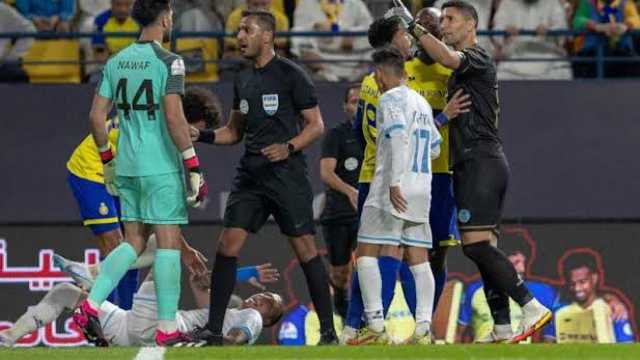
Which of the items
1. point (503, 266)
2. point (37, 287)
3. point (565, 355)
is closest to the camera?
point (565, 355)

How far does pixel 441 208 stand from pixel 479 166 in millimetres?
789

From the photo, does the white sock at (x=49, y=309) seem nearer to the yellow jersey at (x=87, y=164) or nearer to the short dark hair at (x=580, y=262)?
the yellow jersey at (x=87, y=164)

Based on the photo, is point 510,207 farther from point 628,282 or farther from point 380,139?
point 380,139

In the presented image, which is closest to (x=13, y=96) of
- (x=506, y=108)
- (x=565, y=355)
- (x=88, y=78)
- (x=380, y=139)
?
(x=88, y=78)

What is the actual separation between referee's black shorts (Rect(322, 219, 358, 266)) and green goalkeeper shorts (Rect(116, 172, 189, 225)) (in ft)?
13.9

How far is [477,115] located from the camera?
12.3 m

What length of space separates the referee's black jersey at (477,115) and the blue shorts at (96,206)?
11.4ft

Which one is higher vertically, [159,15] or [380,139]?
[159,15]

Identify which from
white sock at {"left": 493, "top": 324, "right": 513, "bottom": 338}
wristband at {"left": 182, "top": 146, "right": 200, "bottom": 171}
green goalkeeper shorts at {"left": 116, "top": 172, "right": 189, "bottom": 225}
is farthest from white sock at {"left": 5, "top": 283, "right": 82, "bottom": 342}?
white sock at {"left": 493, "top": 324, "right": 513, "bottom": 338}

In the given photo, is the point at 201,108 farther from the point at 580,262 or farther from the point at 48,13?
the point at 580,262

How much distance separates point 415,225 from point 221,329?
1429 millimetres

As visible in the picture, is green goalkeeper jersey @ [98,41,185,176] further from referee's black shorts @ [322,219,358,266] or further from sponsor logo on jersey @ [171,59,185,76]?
referee's black shorts @ [322,219,358,266]

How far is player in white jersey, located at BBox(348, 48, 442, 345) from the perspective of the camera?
39.8ft

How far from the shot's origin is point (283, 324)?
17.0 m
